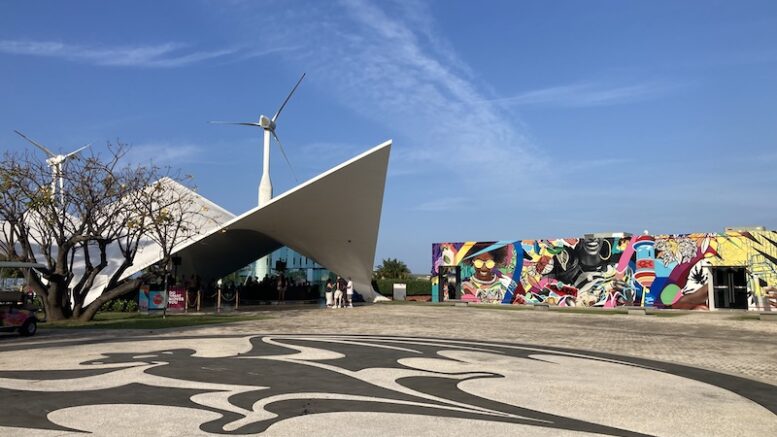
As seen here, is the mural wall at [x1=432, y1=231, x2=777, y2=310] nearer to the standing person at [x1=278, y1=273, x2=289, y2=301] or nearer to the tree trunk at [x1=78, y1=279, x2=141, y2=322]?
the standing person at [x1=278, y1=273, x2=289, y2=301]

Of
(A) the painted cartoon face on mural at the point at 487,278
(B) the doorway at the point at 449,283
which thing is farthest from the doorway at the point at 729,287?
(B) the doorway at the point at 449,283

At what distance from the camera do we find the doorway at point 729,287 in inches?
1184

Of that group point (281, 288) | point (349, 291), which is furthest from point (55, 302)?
point (281, 288)

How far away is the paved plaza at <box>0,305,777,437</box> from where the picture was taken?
596cm

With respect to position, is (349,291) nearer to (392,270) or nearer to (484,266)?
(484,266)

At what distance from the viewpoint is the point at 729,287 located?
30406 millimetres

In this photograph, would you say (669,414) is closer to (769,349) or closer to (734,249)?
(769,349)

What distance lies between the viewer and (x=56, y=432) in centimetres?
540

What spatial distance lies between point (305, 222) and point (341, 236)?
9.61ft

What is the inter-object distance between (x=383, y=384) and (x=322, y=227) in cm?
2338

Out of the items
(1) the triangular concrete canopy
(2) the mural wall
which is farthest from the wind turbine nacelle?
(2) the mural wall

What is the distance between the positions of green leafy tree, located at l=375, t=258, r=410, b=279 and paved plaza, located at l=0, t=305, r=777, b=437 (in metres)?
44.5

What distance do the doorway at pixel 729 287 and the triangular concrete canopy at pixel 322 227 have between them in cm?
1847

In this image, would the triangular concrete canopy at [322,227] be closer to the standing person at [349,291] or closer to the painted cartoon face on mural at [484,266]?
the standing person at [349,291]
